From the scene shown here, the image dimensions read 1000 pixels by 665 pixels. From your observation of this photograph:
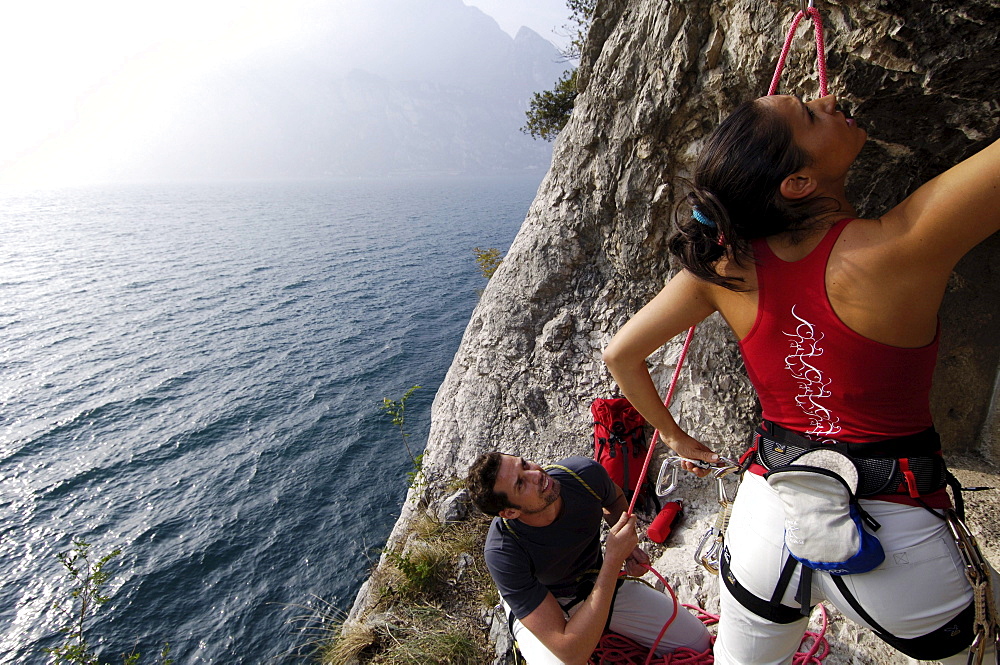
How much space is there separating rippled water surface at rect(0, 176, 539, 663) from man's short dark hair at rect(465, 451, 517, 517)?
37.9ft

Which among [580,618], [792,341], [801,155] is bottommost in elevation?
[580,618]

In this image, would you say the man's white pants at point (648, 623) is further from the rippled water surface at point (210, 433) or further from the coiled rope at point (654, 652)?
the rippled water surface at point (210, 433)

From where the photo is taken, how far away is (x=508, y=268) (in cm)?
816

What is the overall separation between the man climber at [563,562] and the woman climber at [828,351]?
129cm

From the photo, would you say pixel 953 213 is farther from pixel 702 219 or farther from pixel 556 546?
pixel 556 546

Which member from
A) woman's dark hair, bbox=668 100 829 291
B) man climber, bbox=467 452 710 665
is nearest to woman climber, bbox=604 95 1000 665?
A: woman's dark hair, bbox=668 100 829 291

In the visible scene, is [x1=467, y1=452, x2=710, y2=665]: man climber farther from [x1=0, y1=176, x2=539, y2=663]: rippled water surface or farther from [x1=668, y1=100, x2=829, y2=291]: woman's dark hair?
[x1=0, y1=176, x2=539, y2=663]: rippled water surface

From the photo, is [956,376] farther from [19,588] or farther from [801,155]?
[19,588]

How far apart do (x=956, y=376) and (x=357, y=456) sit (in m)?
17.2

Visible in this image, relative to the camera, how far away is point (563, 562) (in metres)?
3.72

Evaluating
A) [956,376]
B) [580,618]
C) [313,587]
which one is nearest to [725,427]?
[956,376]

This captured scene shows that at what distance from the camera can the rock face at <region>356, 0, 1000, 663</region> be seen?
11.3ft

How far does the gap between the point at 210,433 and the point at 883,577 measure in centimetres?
2289

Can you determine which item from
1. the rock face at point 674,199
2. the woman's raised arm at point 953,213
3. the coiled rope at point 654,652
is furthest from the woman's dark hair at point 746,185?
the coiled rope at point 654,652
